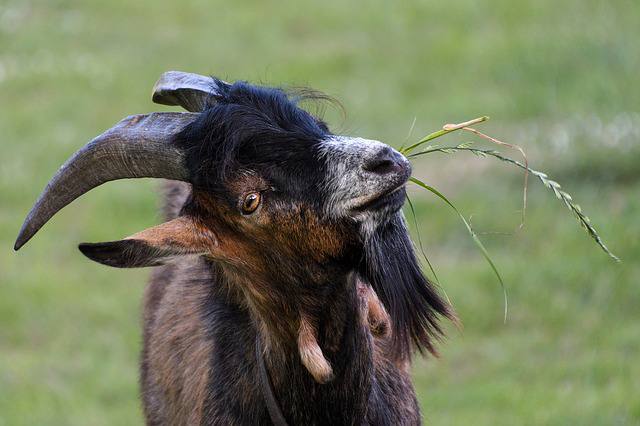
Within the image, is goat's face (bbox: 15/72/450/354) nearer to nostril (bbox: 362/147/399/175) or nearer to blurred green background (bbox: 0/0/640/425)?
nostril (bbox: 362/147/399/175)

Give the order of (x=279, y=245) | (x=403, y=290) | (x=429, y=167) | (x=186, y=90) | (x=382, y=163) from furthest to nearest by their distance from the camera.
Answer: (x=429, y=167) → (x=186, y=90) → (x=403, y=290) → (x=279, y=245) → (x=382, y=163)

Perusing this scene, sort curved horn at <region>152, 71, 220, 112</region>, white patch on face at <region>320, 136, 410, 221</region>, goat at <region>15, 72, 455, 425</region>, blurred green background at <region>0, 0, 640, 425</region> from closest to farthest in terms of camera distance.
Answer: white patch on face at <region>320, 136, 410, 221</region> → goat at <region>15, 72, 455, 425</region> → curved horn at <region>152, 71, 220, 112</region> → blurred green background at <region>0, 0, 640, 425</region>

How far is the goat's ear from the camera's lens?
13.5ft

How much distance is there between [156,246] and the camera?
4203mm

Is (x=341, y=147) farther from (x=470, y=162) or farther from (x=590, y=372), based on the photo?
(x=470, y=162)

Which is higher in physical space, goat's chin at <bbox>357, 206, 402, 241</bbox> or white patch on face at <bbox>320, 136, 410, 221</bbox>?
white patch on face at <bbox>320, 136, 410, 221</bbox>

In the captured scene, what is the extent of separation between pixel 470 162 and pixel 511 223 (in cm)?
136

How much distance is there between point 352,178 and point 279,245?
1.34 ft

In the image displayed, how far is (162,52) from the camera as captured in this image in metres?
15.2

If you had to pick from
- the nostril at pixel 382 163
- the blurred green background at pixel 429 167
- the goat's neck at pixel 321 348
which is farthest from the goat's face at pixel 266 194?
the blurred green background at pixel 429 167

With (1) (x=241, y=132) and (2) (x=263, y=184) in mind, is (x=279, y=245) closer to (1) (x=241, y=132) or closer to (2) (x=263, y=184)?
(2) (x=263, y=184)

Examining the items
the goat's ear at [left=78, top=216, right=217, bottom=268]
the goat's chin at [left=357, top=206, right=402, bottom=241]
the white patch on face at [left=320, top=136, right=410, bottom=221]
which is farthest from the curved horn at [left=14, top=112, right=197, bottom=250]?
the goat's chin at [left=357, top=206, right=402, bottom=241]

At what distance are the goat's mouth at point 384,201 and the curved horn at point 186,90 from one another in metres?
0.87

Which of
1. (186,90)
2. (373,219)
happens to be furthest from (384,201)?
(186,90)
